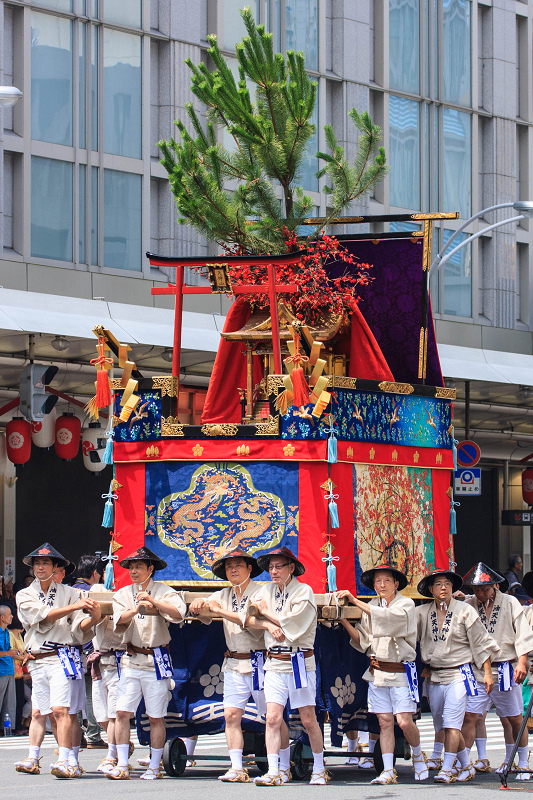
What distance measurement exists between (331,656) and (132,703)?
1632 mm

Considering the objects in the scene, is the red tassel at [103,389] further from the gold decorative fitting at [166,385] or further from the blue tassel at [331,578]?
the blue tassel at [331,578]

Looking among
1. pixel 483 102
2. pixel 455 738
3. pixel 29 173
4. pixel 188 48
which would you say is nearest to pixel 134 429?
pixel 455 738

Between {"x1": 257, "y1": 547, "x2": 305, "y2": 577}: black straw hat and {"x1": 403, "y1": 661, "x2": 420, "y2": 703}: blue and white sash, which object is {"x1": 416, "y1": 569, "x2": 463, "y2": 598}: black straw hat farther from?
{"x1": 257, "y1": 547, "x2": 305, "y2": 577}: black straw hat

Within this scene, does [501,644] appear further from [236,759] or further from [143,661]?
[143,661]

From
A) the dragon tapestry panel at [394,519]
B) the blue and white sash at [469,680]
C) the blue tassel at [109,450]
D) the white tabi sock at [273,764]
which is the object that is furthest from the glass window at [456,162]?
the white tabi sock at [273,764]

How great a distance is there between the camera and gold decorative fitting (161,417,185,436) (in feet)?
40.0

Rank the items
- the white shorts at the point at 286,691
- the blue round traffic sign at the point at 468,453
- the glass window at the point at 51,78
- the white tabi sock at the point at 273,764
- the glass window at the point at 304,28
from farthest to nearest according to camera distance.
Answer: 1. the glass window at the point at 304,28
2. the glass window at the point at 51,78
3. the blue round traffic sign at the point at 468,453
4. the white shorts at the point at 286,691
5. the white tabi sock at the point at 273,764

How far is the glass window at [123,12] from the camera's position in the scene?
24.2m

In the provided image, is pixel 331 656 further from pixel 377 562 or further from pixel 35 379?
pixel 35 379

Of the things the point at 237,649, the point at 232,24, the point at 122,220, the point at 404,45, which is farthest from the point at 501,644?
the point at 404,45

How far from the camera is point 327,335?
13.2m

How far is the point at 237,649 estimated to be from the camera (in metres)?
11.1

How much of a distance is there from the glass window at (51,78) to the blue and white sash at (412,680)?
1433 centimetres

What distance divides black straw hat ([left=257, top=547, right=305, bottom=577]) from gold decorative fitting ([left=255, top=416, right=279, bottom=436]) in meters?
1.11
